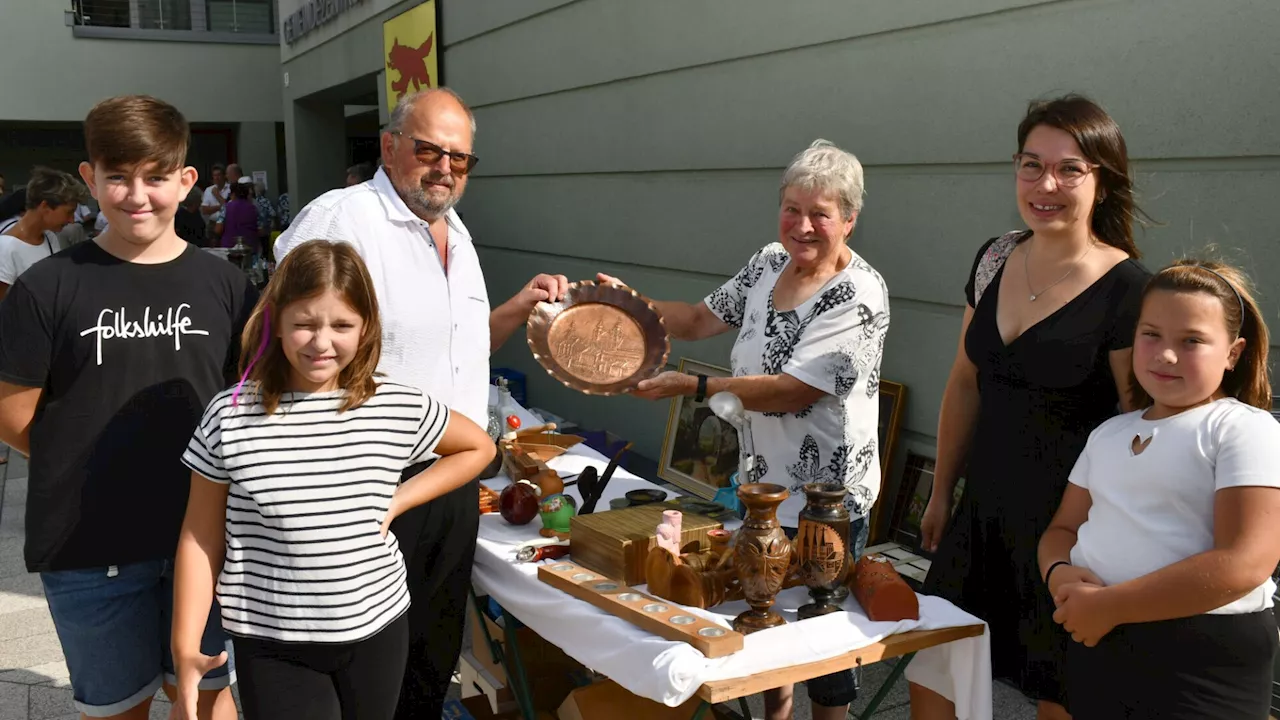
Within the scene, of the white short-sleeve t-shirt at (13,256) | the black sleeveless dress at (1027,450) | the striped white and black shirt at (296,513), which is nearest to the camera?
the striped white and black shirt at (296,513)

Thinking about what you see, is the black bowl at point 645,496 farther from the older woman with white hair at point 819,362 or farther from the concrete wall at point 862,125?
the concrete wall at point 862,125

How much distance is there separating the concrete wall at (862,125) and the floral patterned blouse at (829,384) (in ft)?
3.22

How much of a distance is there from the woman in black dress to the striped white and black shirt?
1.19 meters

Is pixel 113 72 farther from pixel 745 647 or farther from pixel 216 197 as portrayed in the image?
pixel 745 647

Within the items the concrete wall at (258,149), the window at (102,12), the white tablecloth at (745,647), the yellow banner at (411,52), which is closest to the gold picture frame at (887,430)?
the white tablecloth at (745,647)

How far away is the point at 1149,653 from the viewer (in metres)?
1.67

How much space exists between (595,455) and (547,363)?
2.96ft

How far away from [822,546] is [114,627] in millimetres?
1462

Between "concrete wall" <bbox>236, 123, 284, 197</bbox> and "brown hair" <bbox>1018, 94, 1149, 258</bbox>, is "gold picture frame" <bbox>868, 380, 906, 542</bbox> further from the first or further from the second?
"concrete wall" <bbox>236, 123, 284, 197</bbox>

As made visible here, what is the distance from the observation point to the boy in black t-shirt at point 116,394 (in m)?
1.91

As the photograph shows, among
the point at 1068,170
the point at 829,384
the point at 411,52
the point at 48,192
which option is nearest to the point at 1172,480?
the point at 1068,170

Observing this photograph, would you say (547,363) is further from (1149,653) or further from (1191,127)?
(1191,127)

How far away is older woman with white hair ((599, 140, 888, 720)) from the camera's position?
7.70ft

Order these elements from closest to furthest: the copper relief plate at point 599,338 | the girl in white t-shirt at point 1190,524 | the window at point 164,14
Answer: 1. the girl in white t-shirt at point 1190,524
2. the copper relief plate at point 599,338
3. the window at point 164,14
